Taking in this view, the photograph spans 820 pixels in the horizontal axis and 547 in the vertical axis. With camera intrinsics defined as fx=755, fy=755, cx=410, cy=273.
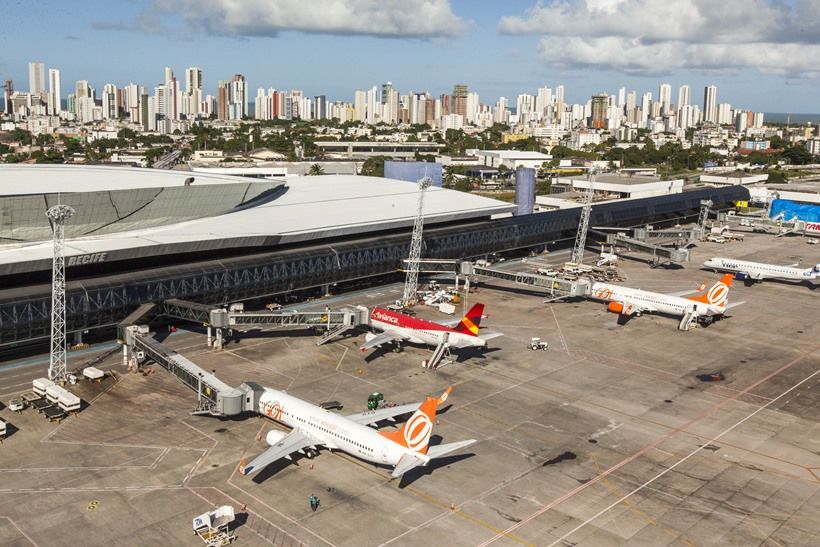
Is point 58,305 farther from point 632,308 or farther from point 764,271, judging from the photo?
point 764,271

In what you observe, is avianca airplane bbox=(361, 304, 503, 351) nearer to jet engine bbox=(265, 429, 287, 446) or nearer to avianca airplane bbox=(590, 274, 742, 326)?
jet engine bbox=(265, 429, 287, 446)

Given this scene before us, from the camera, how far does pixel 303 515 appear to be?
177 ft

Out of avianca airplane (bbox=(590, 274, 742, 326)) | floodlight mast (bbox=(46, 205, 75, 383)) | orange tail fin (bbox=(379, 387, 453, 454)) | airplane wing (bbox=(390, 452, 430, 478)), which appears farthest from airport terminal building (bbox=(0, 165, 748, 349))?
airplane wing (bbox=(390, 452, 430, 478))

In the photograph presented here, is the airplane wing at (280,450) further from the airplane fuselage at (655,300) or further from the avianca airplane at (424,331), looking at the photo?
the airplane fuselage at (655,300)

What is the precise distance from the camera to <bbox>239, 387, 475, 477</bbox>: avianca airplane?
56875 millimetres

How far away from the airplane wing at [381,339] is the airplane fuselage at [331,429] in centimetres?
2124

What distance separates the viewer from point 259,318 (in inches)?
3615

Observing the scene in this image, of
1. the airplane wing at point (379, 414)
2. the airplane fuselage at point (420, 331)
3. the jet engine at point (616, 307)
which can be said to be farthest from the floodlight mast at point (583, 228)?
the airplane wing at point (379, 414)

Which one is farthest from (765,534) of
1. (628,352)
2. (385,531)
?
(628,352)

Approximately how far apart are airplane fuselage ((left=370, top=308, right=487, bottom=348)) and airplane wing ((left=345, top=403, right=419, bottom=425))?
1782 centimetres

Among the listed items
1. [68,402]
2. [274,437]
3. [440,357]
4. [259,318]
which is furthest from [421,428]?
[259,318]

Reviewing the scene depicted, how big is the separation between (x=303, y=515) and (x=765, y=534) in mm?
32650

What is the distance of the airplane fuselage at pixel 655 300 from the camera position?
106m

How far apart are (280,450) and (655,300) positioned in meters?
67.9
